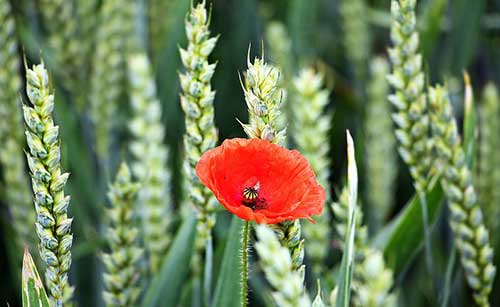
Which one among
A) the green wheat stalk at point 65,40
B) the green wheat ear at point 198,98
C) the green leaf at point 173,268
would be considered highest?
the green wheat stalk at point 65,40

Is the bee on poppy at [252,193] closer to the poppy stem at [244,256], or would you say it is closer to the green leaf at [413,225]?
the poppy stem at [244,256]

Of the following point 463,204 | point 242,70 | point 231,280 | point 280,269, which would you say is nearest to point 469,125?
point 463,204

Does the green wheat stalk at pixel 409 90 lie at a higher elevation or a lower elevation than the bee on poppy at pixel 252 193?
higher

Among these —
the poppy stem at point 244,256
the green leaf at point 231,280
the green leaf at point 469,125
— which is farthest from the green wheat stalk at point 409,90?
the poppy stem at point 244,256

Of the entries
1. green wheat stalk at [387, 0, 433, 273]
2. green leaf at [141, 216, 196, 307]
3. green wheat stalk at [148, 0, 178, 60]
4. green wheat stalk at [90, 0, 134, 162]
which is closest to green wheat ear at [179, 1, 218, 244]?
green leaf at [141, 216, 196, 307]

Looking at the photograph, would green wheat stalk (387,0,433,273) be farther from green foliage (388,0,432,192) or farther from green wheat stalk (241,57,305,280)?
green wheat stalk (241,57,305,280)

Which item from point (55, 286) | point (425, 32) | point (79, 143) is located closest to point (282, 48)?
point (425, 32)

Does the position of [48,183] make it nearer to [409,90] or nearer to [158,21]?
[409,90]
